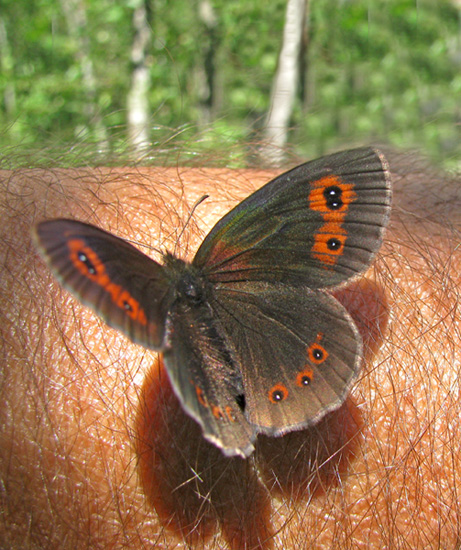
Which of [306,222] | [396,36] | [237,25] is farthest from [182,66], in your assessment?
[306,222]

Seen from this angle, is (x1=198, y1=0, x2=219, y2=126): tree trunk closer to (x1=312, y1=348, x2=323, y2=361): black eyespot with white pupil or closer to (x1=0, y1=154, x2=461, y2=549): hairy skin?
(x1=0, y1=154, x2=461, y2=549): hairy skin

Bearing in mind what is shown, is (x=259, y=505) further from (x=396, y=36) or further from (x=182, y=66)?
(x=396, y=36)

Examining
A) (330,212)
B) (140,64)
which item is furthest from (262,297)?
(140,64)

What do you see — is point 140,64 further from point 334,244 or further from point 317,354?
point 317,354

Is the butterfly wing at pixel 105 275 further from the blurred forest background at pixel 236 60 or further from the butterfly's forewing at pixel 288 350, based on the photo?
the blurred forest background at pixel 236 60

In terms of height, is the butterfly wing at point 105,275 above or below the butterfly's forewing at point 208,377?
above

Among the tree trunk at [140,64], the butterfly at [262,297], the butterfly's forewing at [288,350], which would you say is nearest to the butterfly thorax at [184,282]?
the butterfly at [262,297]
